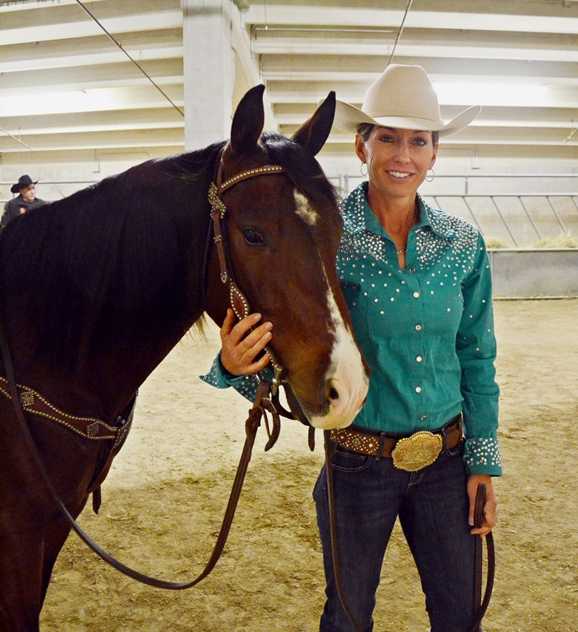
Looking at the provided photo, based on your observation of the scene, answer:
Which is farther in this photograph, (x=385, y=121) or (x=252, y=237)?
(x=385, y=121)

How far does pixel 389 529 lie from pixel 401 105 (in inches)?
43.3

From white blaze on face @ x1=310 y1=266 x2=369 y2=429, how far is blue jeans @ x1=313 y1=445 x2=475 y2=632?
247 mm

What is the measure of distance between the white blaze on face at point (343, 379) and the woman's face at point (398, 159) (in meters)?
0.41

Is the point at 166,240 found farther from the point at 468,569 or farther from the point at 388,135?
the point at 468,569

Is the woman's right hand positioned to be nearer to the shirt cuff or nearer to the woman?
the woman

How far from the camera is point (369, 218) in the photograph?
1.26 metres

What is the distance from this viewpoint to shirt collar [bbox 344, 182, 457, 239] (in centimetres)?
125

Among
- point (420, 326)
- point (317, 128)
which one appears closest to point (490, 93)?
point (317, 128)

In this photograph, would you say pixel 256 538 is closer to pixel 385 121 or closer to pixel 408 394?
pixel 408 394

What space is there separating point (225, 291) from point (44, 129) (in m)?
13.3

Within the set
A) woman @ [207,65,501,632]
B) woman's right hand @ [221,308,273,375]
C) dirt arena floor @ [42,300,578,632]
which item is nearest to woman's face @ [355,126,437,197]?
woman @ [207,65,501,632]

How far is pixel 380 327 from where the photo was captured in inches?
47.4

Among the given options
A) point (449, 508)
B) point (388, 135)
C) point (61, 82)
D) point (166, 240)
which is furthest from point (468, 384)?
point (61, 82)

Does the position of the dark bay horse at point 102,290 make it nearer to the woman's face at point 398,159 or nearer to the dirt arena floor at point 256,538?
the woman's face at point 398,159
